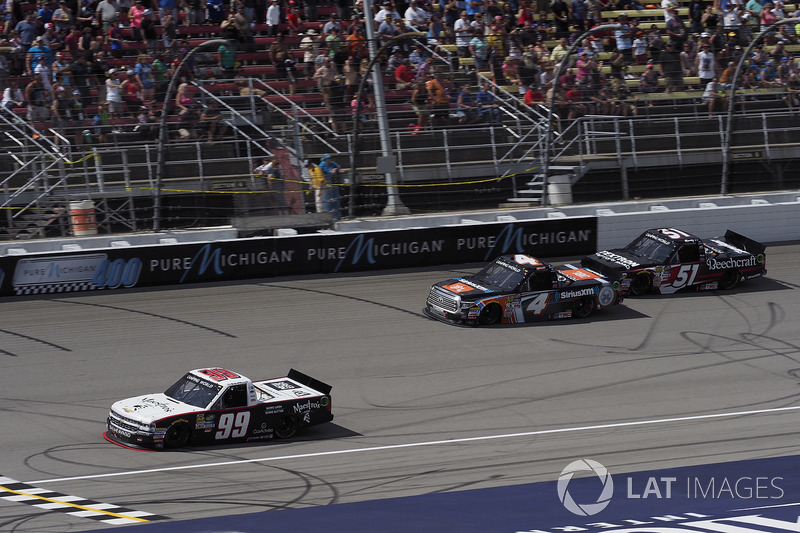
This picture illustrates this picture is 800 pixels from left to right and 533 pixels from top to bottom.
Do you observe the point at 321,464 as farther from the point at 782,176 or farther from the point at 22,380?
the point at 782,176

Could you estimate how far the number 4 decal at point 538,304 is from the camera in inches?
712

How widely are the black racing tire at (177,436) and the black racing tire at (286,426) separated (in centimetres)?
116

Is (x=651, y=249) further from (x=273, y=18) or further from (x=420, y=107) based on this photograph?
(x=273, y=18)

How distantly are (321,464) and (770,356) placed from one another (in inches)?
323

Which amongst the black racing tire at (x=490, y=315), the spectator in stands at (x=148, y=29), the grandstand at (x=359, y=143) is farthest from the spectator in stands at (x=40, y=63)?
the black racing tire at (x=490, y=315)

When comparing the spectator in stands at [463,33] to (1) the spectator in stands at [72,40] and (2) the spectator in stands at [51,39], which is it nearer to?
(1) the spectator in stands at [72,40]

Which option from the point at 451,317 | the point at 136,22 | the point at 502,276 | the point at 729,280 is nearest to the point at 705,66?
the point at 729,280

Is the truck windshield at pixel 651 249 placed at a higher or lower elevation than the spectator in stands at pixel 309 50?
lower

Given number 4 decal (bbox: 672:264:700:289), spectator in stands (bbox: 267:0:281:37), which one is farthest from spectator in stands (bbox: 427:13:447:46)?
number 4 decal (bbox: 672:264:700:289)

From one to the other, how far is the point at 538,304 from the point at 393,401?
461cm

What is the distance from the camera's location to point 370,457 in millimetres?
12312

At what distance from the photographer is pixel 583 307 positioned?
731 inches

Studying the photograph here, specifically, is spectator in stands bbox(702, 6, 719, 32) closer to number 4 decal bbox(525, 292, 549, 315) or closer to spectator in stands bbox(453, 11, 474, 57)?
spectator in stands bbox(453, 11, 474, 57)

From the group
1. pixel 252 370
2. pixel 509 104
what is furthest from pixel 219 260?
pixel 509 104
